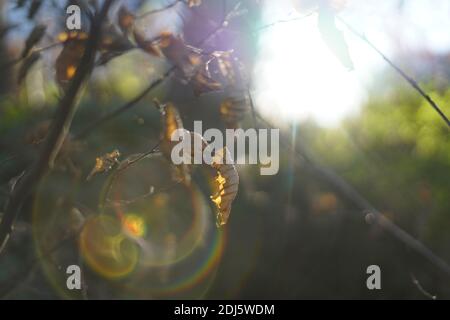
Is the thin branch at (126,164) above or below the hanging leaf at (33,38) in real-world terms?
→ below

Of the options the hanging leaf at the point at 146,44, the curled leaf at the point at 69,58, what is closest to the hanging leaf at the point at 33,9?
the curled leaf at the point at 69,58

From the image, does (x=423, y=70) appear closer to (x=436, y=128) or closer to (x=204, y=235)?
(x=436, y=128)

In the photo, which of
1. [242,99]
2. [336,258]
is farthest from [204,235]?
[242,99]

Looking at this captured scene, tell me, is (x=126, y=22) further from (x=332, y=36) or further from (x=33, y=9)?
(x=332, y=36)

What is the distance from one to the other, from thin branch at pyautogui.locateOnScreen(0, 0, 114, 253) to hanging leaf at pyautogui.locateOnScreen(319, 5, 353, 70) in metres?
0.38

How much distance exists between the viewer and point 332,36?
741 millimetres

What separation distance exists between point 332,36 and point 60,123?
47 cm

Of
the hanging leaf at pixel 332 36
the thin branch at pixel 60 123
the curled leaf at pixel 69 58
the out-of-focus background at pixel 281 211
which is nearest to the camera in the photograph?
the hanging leaf at pixel 332 36

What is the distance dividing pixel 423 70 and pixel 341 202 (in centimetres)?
99

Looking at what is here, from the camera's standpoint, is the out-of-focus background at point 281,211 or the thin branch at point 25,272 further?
the out-of-focus background at point 281,211

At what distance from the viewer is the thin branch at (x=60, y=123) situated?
0.95 meters

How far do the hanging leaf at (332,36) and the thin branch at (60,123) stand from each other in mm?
378

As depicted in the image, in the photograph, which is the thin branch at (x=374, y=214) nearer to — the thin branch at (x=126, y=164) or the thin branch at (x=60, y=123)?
the thin branch at (x=126, y=164)

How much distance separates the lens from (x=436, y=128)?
3.39m
